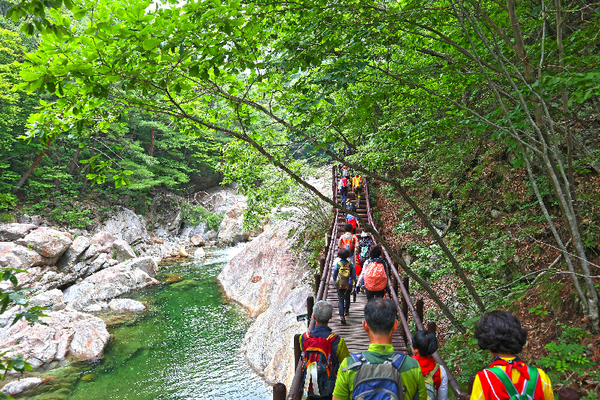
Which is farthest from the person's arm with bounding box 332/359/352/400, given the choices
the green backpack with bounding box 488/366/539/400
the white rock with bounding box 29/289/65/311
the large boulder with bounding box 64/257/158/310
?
the large boulder with bounding box 64/257/158/310

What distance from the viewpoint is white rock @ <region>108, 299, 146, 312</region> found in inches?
558

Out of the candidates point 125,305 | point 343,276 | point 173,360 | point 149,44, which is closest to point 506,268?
point 343,276

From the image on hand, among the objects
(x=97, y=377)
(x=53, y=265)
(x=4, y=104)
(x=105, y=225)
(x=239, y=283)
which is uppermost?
(x=4, y=104)

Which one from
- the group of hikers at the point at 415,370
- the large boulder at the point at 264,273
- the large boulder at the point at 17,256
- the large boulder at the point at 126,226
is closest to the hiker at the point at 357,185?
the large boulder at the point at 264,273

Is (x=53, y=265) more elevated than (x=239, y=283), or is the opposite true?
(x=53, y=265)

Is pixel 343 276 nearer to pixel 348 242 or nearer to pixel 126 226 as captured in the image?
pixel 348 242

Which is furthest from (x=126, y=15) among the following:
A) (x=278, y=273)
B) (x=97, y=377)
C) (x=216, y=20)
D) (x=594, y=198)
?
(x=278, y=273)

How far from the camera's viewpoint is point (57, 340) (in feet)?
35.1

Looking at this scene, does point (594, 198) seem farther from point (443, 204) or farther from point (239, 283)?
point (239, 283)

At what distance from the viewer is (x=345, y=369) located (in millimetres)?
1971

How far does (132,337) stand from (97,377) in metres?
2.34

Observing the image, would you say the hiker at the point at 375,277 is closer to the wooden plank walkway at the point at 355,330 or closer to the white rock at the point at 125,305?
the wooden plank walkway at the point at 355,330

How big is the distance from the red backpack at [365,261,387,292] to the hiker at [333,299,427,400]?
119 inches

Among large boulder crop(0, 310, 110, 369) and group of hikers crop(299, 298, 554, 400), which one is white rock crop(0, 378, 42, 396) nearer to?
large boulder crop(0, 310, 110, 369)
